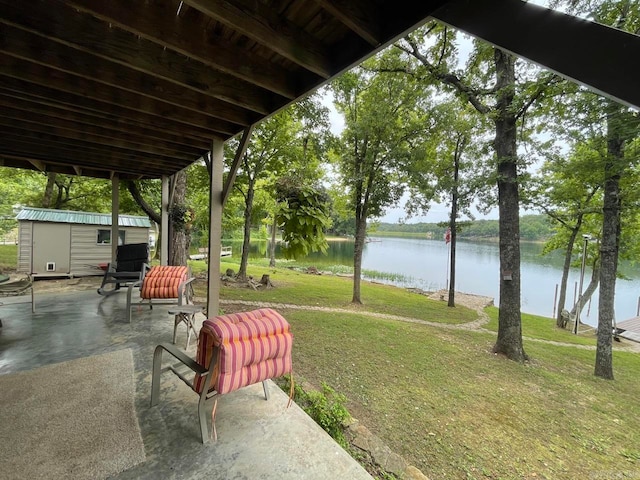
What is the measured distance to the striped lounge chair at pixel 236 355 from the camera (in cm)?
168

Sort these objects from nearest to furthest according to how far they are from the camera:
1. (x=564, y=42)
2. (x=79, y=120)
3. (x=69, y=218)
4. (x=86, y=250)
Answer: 1. (x=564, y=42)
2. (x=79, y=120)
3. (x=69, y=218)
4. (x=86, y=250)

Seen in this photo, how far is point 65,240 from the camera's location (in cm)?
782

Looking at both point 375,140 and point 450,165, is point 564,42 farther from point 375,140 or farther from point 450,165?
point 450,165

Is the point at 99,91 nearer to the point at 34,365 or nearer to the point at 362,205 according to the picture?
the point at 34,365

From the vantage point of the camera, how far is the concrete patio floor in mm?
1570

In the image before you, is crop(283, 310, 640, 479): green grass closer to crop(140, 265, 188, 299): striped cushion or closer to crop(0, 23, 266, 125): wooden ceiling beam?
crop(140, 265, 188, 299): striped cushion

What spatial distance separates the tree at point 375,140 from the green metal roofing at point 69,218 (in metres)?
7.05

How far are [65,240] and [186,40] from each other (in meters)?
8.92

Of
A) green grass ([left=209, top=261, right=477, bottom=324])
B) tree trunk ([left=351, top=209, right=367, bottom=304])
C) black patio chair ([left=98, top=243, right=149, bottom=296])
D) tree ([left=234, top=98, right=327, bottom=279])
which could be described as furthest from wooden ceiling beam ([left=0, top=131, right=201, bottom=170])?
tree trunk ([left=351, top=209, right=367, bottom=304])

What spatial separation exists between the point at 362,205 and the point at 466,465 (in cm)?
703

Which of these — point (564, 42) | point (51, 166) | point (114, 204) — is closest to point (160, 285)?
point (114, 204)

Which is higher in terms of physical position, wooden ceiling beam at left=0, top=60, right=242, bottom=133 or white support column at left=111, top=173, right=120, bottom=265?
wooden ceiling beam at left=0, top=60, right=242, bottom=133

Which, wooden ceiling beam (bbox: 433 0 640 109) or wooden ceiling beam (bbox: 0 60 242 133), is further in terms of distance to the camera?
wooden ceiling beam (bbox: 0 60 242 133)

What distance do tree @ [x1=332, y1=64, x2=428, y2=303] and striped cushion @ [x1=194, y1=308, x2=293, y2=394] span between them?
6.35 m
